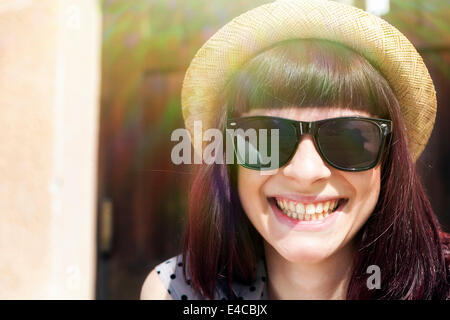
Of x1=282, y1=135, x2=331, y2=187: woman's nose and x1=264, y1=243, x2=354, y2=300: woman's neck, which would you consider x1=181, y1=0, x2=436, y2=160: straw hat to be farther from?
x1=264, y1=243, x2=354, y2=300: woman's neck

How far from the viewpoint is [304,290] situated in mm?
1137

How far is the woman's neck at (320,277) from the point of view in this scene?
1125 millimetres

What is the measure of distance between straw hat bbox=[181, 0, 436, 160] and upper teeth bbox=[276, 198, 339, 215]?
1.01 feet

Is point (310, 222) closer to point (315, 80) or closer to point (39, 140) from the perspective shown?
point (315, 80)

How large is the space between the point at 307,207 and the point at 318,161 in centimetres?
12

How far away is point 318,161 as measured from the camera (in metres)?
0.93

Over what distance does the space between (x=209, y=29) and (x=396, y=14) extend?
0.86 metres

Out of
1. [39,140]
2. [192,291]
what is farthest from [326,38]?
[39,140]

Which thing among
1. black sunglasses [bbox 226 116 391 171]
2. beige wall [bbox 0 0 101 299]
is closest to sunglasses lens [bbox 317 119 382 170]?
black sunglasses [bbox 226 116 391 171]

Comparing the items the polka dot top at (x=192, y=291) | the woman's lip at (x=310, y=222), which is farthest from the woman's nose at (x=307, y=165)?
the polka dot top at (x=192, y=291)

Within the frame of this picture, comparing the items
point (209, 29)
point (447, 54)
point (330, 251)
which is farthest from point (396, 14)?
point (330, 251)

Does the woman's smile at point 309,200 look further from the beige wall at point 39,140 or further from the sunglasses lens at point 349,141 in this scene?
the beige wall at point 39,140

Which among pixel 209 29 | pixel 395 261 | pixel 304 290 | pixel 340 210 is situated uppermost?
pixel 209 29
